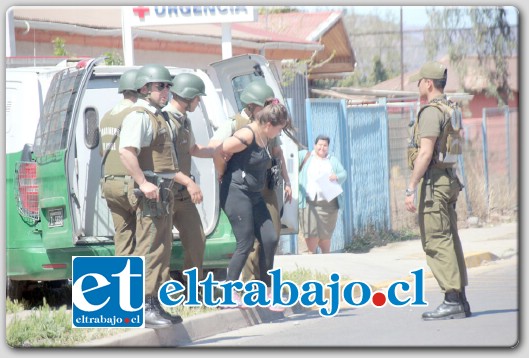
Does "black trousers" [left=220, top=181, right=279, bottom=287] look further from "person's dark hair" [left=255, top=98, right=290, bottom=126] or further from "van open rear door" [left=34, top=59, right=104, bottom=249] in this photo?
"van open rear door" [left=34, top=59, right=104, bottom=249]

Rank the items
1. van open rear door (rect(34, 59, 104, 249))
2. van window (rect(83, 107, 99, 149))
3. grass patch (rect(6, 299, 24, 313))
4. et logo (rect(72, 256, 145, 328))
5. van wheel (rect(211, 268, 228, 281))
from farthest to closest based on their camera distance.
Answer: van wheel (rect(211, 268, 228, 281)) → van window (rect(83, 107, 99, 149)) → grass patch (rect(6, 299, 24, 313)) → van open rear door (rect(34, 59, 104, 249)) → et logo (rect(72, 256, 145, 328))

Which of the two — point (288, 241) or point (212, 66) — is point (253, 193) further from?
point (288, 241)

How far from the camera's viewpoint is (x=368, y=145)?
12.9 m

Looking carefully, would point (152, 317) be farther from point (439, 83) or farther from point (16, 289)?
point (439, 83)

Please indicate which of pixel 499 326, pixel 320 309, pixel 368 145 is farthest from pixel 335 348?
pixel 368 145

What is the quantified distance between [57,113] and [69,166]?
364 millimetres

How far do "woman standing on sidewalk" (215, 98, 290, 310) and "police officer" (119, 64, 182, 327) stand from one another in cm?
69

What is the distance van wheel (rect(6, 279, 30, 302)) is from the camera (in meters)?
9.30

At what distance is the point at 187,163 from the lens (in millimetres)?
8992

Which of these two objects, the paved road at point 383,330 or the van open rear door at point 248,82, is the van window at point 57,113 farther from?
the paved road at point 383,330

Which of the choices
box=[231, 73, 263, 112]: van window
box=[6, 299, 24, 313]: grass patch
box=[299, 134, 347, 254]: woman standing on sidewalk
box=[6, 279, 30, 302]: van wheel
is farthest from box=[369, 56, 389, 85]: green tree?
box=[6, 299, 24, 313]: grass patch

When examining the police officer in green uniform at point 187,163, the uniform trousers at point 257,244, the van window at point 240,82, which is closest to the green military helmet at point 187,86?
the police officer in green uniform at point 187,163

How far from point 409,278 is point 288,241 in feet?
8.21

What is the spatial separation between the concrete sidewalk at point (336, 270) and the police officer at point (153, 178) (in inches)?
5.2
